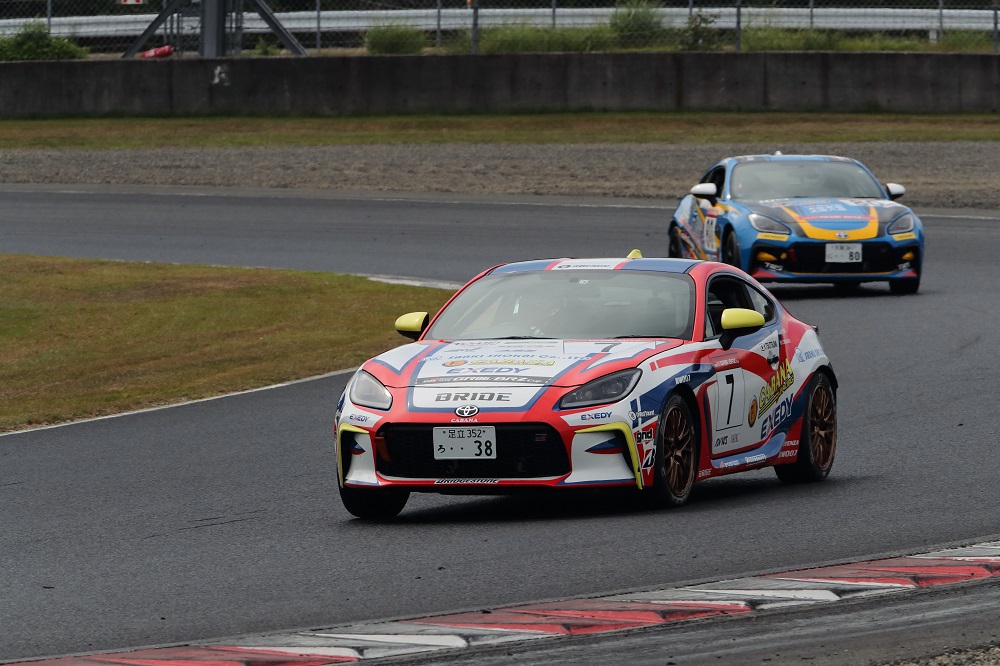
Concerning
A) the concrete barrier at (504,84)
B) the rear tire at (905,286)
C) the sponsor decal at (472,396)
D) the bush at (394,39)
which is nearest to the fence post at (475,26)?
the concrete barrier at (504,84)

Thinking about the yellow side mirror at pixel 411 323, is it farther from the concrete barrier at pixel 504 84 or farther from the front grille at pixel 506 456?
the concrete barrier at pixel 504 84

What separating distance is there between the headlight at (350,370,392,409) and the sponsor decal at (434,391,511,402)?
28 cm

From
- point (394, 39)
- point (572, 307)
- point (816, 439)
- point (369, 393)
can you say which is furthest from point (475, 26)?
point (369, 393)

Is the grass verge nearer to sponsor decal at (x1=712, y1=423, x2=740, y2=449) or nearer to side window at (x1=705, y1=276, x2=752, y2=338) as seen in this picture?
side window at (x1=705, y1=276, x2=752, y2=338)

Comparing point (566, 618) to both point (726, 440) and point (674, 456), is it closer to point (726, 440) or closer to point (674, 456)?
point (674, 456)

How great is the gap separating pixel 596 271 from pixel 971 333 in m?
6.98

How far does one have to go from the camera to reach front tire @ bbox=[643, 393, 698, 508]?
8.46 meters

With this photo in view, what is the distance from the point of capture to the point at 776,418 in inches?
379

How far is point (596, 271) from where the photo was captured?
31.9ft

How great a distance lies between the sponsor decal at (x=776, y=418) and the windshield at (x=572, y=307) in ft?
2.29

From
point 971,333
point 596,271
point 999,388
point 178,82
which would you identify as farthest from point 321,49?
point 596,271

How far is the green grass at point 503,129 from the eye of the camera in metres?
34.0

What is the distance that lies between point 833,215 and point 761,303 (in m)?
8.72

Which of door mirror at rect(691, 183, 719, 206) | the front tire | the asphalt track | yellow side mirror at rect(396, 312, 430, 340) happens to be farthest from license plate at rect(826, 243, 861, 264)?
the front tire
